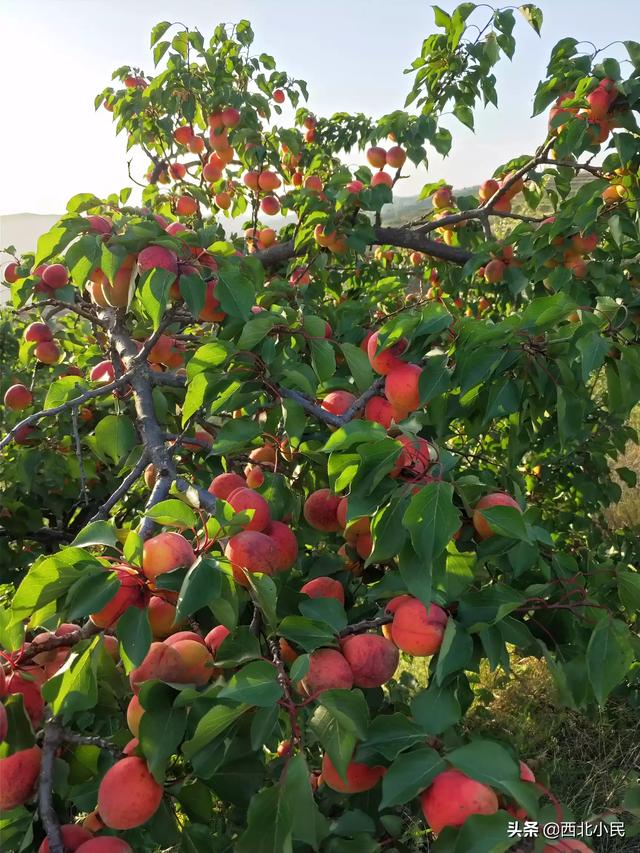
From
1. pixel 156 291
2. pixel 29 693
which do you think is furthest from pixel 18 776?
pixel 156 291

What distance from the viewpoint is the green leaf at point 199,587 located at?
0.65 meters

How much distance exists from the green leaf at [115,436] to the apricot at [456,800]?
86cm

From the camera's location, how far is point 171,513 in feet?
2.44

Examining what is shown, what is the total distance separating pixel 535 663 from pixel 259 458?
2.05 meters

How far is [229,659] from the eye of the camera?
71cm

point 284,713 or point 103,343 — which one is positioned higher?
point 103,343

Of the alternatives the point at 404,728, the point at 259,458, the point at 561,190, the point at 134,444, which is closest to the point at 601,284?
the point at 561,190

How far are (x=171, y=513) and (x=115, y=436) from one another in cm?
58

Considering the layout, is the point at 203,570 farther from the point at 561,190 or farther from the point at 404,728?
the point at 561,190

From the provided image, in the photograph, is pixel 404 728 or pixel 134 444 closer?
pixel 404 728

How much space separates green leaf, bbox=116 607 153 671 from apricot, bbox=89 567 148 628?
0.09 feet

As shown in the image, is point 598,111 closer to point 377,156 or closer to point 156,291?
point 377,156

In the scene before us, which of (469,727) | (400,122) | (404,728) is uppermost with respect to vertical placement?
(400,122)

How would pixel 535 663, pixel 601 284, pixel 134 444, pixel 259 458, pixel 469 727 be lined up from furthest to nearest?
pixel 535 663 → pixel 469 727 → pixel 601 284 → pixel 134 444 → pixel 259 458
